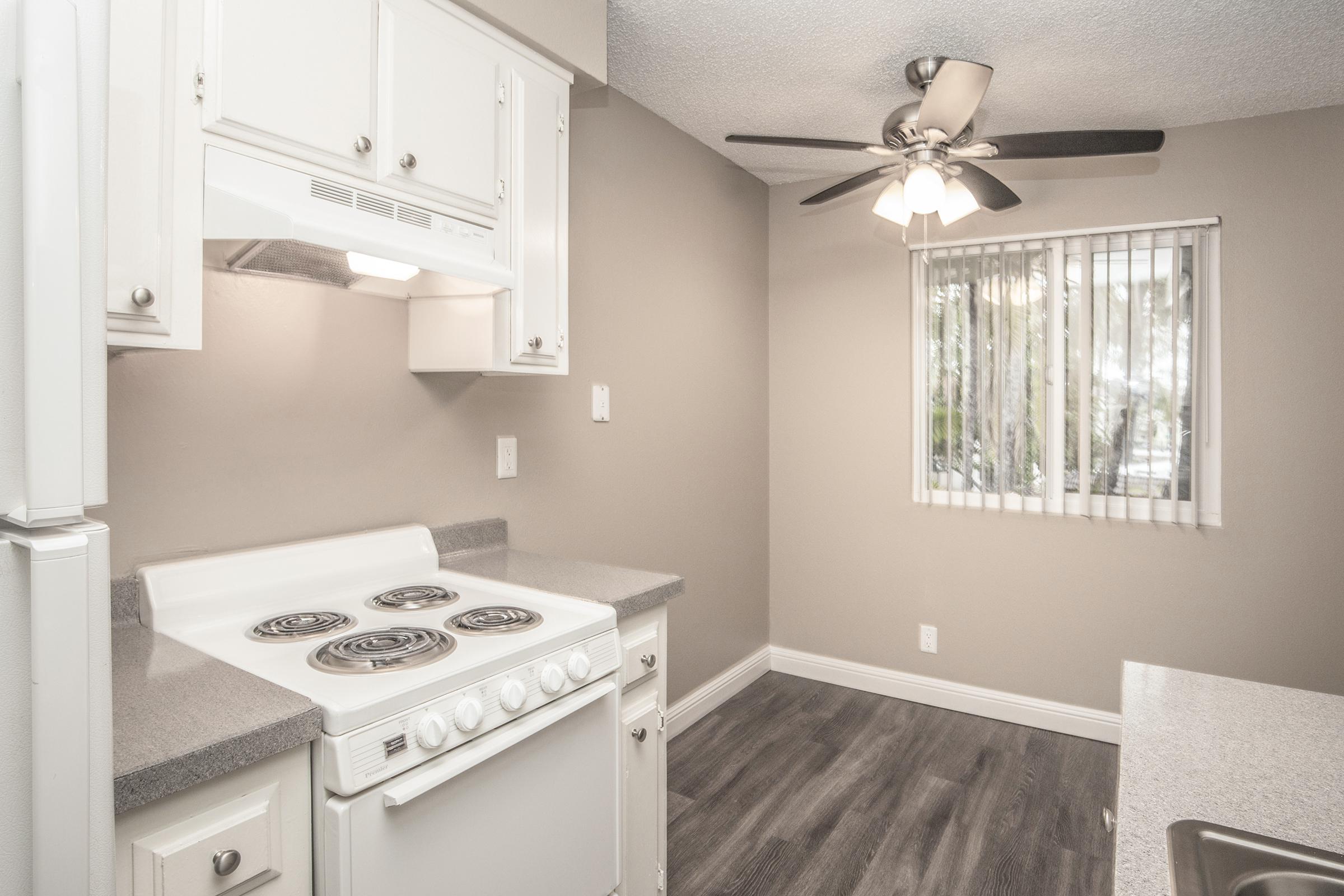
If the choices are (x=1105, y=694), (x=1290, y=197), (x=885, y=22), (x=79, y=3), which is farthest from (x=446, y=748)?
(x=1290, y=197)

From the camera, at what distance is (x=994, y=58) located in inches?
96.3

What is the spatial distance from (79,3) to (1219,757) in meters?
1.58

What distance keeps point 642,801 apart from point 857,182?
6.76ft

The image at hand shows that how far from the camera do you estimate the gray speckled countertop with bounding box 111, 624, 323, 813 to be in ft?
3.10

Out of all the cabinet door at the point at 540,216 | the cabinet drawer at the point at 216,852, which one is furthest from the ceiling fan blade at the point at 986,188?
the cabinet drawer at the point at 216,852

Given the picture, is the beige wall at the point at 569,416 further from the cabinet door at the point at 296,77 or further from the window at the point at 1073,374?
the window at the point at 1073,374

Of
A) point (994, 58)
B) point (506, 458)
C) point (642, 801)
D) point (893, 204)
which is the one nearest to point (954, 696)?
point (642, 801)

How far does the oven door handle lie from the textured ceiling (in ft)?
6.14

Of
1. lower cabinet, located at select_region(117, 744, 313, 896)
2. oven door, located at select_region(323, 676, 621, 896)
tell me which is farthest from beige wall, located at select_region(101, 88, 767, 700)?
oven door, located at select_region(323, 676, 621, 896)

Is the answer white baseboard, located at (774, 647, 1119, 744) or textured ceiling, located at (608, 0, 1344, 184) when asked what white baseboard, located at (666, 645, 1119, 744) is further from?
textured ceiling, located at (608, 0, 1344, 184)

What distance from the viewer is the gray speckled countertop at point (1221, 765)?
0.86m

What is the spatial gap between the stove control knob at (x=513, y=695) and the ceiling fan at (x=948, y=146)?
1.74 meters

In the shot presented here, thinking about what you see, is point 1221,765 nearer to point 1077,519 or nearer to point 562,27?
point 562,27

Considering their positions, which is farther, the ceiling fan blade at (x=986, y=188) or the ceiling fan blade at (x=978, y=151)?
the ceiling fan blade at (x=986, y=188)
